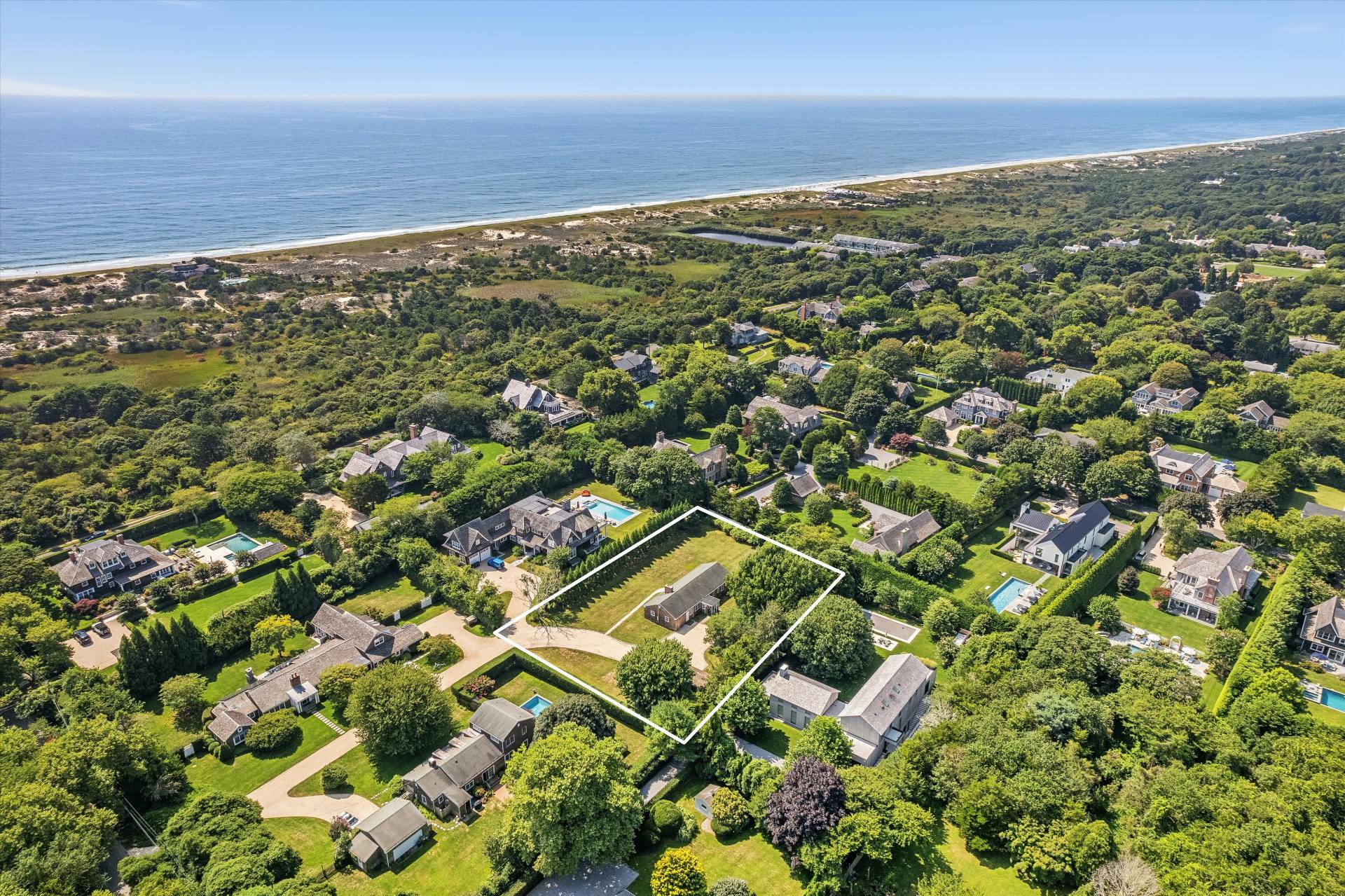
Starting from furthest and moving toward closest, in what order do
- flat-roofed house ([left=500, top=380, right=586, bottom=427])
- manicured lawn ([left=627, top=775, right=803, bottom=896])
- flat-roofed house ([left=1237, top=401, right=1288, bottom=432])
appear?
flat-roofed house ([left=500, top=380, right=586, bottom=427]), flat-roofed house ([left=1237, top=401, right=1288, bottom=432]), manicured lawn ([left=627, top=775, right=803, bottom=896])

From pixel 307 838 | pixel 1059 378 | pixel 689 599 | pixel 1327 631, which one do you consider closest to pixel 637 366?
pixel 1059 378

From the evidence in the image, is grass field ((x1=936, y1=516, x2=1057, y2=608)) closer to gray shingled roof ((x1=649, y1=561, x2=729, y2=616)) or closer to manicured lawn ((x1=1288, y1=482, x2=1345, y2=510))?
manicured lawn ((x1=1288, y1=482, x2=1345, y2=510))

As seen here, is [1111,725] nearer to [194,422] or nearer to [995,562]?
[995,562]

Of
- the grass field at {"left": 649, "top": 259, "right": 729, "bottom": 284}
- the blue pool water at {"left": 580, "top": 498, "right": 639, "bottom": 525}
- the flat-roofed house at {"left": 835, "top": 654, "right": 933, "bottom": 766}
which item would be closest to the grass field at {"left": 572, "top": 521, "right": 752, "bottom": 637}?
the flat-roofed house at {"left": 835, "top": 654, "right": 933, "bottom": 766}

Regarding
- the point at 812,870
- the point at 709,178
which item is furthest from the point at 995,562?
the point at 709,178

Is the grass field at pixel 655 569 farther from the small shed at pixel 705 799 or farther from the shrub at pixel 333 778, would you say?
the shrub at pixel 333 778

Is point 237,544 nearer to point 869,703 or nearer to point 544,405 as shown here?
point 544,405

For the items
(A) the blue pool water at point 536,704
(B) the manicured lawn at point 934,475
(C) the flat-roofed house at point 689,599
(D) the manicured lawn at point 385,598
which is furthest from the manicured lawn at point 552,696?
(B) the manicured lawn at point 934,475

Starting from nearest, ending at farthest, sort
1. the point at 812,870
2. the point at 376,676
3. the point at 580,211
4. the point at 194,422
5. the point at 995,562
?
the point at 812,870
the point at 376,676
the point at 995,562
the point at 194,422
the point at 580,211
